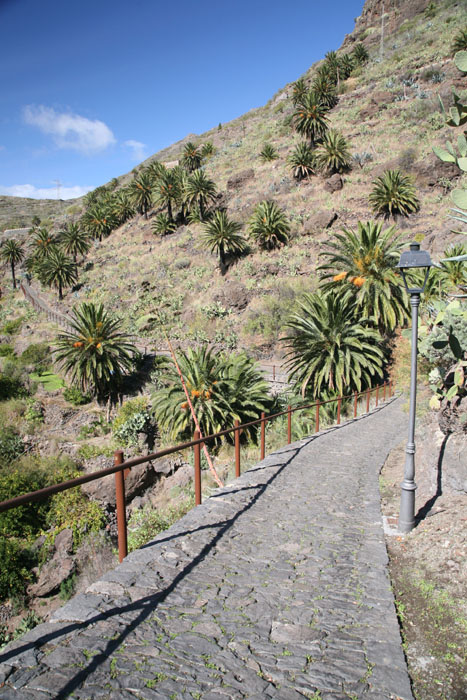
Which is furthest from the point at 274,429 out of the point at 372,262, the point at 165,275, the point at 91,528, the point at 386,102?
the point at 386,102

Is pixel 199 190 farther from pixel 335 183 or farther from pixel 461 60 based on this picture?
pixel 461 60

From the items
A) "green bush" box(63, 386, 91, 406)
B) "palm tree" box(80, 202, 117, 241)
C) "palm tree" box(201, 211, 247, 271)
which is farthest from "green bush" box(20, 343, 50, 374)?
"palm tree" box(80, 202, 117, 241)

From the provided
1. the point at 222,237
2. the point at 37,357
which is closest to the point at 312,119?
the point at 222,237

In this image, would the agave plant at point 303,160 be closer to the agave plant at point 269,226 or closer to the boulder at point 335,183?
the boulder at point 335,183

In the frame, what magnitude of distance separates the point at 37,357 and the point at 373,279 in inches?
950

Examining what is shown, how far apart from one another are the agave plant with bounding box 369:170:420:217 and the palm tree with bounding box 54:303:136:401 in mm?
21369

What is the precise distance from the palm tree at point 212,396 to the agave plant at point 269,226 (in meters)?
19.3

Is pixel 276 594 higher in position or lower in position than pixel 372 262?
lower

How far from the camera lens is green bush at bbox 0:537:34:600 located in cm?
1021

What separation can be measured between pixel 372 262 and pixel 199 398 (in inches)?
401

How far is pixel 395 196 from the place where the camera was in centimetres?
3011

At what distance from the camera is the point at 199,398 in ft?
53.2

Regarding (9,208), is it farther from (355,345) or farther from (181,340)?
(355,345)

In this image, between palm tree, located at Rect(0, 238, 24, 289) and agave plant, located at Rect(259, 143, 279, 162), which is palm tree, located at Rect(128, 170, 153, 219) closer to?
agave plant, located at Rect(259, 143, 279, 162)
